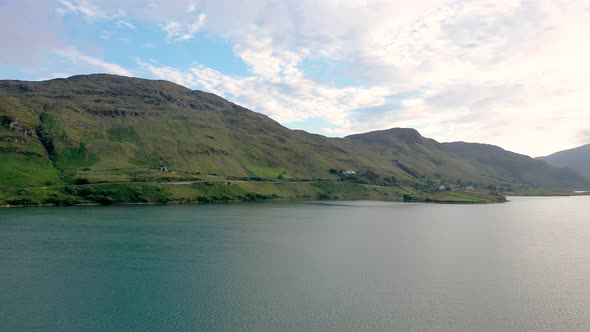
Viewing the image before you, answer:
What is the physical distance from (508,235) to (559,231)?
15716mm

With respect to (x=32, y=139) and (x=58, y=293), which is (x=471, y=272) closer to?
(x=58, y=293)

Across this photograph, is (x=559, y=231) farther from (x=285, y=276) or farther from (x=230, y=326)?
(x=230, y=326)

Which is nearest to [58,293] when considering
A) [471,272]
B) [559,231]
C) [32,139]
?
[471,272]

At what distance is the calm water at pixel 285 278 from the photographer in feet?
123

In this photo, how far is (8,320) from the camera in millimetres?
35656

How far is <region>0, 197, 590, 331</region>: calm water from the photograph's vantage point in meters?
37.3

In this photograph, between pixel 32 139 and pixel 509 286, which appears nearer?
pixel 509 286

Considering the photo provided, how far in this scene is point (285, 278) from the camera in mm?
50500

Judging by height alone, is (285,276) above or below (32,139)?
below

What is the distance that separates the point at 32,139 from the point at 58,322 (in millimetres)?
169538

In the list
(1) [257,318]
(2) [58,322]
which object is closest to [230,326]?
(1) [257,318]

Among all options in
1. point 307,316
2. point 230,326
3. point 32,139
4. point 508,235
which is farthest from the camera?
point 32,139

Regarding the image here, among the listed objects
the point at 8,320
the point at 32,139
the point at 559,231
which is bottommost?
the point at 8,320

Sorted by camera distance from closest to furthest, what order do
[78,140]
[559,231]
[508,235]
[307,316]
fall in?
[307,316]
[508,235]
[559,231]
[78,140]
